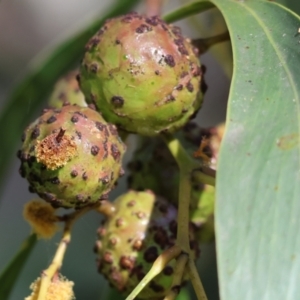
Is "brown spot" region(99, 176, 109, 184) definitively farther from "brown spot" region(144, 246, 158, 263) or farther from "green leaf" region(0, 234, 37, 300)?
"green leaf" region(0, 234, 37, 300)

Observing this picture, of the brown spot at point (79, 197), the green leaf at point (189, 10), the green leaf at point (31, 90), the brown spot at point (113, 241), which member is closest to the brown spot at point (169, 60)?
the green leaf at point (189, 10)

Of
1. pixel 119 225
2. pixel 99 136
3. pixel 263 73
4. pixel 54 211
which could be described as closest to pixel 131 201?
pixel 119 225

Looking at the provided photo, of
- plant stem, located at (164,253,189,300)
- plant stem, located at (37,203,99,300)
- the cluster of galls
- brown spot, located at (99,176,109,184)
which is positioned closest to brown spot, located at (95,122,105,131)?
the cluster of galls

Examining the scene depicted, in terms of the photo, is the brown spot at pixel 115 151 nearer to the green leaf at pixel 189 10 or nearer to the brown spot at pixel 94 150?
the brown spot at pixel 94 150

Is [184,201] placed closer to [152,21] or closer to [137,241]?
[137,241]

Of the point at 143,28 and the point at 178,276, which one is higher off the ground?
the point at 143,28

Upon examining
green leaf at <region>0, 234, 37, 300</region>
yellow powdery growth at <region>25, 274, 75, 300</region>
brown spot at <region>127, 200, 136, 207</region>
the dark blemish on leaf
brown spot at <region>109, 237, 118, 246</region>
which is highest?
the dark blemish on leaf

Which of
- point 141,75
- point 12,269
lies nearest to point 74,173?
point 141,75
